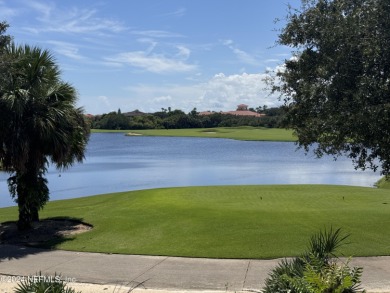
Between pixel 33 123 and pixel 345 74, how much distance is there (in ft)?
28.8

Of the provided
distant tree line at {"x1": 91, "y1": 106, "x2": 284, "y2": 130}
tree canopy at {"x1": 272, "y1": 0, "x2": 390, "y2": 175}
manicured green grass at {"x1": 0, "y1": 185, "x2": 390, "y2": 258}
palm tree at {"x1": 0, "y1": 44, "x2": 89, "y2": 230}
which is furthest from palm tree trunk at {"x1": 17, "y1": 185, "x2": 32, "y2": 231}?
distant tree line at {"x1": 91, "y1": 106, "x2": 284, "y2": 130}

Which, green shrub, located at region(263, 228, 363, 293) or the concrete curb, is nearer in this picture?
green shrub, located at region(263, 228, 363, 293)

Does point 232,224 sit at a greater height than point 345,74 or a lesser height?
lesser

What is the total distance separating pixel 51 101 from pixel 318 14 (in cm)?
851

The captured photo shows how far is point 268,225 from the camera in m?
12.0

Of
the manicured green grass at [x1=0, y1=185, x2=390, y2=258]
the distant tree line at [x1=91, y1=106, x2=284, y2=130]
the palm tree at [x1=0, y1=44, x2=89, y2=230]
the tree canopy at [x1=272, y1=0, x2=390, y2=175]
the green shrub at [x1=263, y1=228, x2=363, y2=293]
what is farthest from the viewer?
the distant tree line at [x1=91, y1=106, x2=284, y2=130]

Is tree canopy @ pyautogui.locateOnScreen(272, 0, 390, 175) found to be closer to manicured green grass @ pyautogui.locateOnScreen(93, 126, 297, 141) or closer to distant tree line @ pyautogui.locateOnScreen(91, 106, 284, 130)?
manicured green grass @ pyautogui.locateOnScreen(93, 126, 297, 141)

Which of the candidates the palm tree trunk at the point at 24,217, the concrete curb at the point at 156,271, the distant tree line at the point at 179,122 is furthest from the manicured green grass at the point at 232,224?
the distant tree line at the point at 179,122

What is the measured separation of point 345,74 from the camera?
634 cm

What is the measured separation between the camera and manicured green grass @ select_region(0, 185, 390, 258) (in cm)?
1019

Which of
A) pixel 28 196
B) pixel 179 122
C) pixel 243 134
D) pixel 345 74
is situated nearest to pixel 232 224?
pixel 28 196

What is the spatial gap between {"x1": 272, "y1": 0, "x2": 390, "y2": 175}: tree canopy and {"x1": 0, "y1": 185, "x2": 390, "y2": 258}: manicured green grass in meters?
3.37

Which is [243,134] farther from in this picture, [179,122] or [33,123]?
[33,123]

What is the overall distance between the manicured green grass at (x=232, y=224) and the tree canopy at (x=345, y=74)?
11.0 ft
